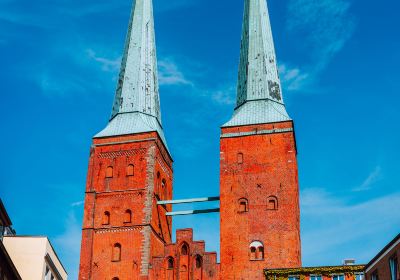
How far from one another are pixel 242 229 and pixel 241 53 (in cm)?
1474

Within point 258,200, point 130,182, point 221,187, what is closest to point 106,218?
point 130,182

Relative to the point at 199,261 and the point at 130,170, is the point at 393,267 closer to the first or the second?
the point at 199,261

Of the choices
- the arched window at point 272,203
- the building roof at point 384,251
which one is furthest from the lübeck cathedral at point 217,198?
the building roof at point 384,251

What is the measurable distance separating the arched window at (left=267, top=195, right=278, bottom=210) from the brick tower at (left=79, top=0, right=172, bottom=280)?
8.19 meters

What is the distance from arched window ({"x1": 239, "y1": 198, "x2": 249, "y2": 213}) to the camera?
45938mm

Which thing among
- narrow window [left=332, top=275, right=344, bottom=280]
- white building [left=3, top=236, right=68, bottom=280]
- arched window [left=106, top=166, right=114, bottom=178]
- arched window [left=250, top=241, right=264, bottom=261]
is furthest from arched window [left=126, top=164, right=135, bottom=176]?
narrow window [left=332, top=275, right=344, bottom=280]

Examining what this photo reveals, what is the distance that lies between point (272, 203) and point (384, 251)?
1696 cm

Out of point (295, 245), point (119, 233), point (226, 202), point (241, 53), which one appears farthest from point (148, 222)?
point (241, 53)

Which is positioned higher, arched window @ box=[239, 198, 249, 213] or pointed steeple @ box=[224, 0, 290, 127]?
pointed steeple @ box=[224, 0, 290, 127]

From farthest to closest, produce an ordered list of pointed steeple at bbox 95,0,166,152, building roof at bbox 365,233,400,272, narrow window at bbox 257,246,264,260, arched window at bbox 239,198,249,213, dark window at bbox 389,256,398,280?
pointed steeple at bbox 95,0,166,152, arched window at bbox 239,198,249,213, narrow window at bbox 257,246,264,260, dark window at bbox 389,256,398,280, building roof at bbox 365,233,400,272

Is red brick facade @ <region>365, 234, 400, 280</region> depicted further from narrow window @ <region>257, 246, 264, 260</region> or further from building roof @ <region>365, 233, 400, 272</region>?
narrow window @ <region>257, 246, 264, 260</region>

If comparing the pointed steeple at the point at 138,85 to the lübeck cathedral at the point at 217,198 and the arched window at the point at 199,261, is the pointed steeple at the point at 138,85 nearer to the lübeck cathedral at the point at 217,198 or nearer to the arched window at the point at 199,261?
the lübeck cathedral at the point at 217,198

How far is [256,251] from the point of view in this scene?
44.4m

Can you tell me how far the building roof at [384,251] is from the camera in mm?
27336
